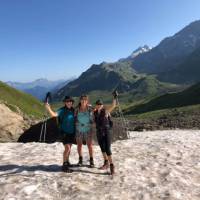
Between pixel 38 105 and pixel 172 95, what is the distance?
94274 millimetres

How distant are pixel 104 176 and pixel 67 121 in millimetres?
2945

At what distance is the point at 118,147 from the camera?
22.6 m

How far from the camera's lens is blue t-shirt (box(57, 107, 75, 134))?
15.7 m

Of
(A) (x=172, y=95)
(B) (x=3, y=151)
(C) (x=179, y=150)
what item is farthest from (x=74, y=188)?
(A) (x=172, y=95)

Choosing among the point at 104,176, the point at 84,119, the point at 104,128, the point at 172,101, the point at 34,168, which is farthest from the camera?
the point at 172,101

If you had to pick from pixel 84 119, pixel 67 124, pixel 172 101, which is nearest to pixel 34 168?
pixel 67 124

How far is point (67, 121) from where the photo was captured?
15695 mm

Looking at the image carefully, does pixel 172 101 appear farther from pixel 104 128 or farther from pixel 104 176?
pixel 104 176

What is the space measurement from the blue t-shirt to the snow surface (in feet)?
6.24

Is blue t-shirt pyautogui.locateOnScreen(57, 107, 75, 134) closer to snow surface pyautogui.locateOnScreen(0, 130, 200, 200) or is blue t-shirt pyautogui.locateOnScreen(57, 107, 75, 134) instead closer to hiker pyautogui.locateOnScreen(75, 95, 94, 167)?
hiker pyautogui.locateOnScreen(75, 95, 94, 167)

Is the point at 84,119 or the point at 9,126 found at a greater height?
the point at 9,126

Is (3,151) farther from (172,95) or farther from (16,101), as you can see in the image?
(172,95)

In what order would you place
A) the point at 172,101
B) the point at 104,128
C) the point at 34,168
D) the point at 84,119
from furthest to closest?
the point at 172,101
the point at 34,168
the point at 84,119
the point at 104,128

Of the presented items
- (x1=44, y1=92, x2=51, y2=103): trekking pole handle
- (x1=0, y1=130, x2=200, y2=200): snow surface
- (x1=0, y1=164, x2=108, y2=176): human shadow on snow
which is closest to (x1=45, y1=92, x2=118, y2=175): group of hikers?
(x1=44, y1=92, x2=51, y2=103): trekking pole handle
